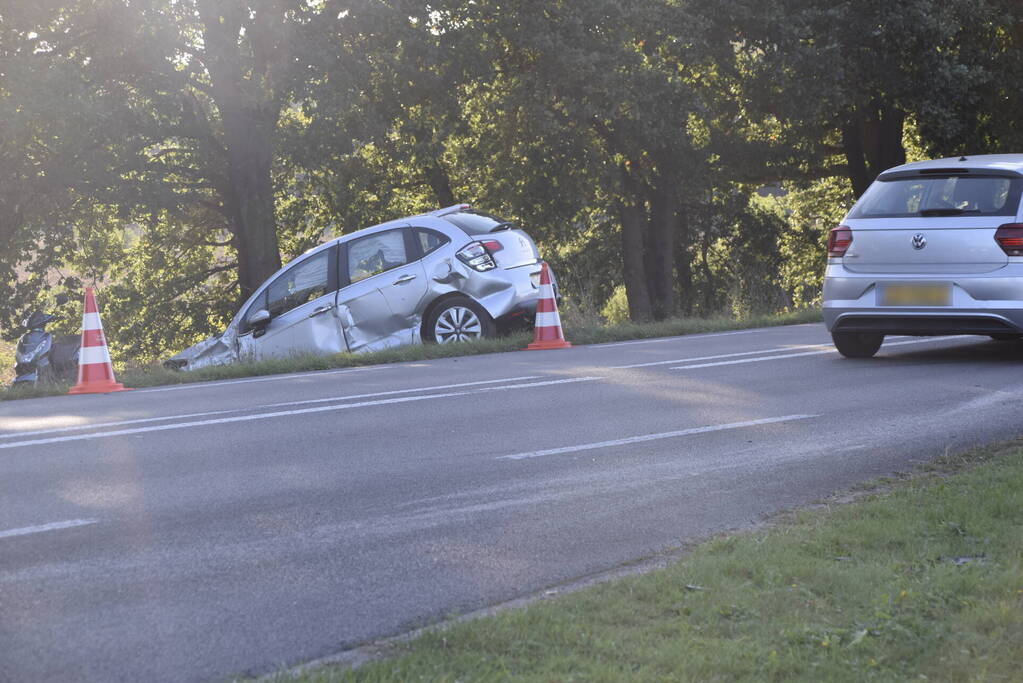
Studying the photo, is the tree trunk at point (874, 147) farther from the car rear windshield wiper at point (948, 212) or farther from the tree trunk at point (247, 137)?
the car rear windshield wiper at point (948, 212)

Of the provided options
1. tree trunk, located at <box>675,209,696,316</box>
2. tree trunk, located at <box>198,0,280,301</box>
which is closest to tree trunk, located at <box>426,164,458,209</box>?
tree trunk, located at <box>198,0,280,301</box>

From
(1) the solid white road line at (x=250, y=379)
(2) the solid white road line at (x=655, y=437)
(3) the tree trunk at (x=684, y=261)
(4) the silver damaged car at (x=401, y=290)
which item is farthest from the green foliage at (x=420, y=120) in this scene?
(2) the solid white road line at (x=655, y=437)

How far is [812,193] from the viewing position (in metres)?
41.6

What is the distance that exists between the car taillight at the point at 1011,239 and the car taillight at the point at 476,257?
5.60 meters

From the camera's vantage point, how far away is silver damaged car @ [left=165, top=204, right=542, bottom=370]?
1472 centimetres

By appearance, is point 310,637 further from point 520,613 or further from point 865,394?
point 865,394

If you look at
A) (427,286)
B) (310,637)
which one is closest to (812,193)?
(427,286)

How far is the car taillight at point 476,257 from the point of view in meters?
14.6

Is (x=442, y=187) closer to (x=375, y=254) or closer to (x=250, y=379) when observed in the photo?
(x=375, y=254)

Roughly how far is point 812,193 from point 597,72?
58.5 feet

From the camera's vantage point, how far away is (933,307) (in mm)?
11086

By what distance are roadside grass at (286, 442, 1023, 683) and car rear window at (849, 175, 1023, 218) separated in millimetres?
6106

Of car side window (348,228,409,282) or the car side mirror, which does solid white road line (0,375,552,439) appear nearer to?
car side window (348,228,409,282)

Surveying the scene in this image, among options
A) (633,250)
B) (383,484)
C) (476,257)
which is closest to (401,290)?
(476,257)
